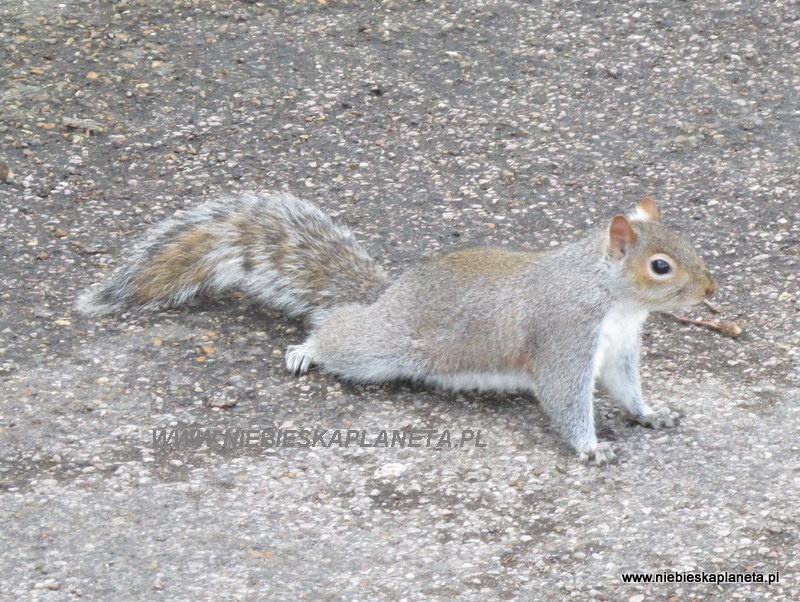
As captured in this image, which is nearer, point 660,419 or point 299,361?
point 660,419

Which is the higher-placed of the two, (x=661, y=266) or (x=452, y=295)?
(x=661, y=266)

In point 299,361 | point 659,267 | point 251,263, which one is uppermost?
point 659,267

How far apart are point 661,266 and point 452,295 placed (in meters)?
0.82

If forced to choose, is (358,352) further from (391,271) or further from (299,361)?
(391,271)

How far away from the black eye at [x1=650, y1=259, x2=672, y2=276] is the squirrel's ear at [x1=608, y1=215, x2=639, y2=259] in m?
0.10

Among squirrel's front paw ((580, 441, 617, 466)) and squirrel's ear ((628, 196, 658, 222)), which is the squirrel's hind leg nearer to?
squirrel's front paw ((580, 441, 617, 466))

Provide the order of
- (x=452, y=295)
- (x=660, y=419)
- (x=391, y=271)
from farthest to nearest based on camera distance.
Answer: (x=391, y=271), (x=452, y=295), (x=660, y=419)

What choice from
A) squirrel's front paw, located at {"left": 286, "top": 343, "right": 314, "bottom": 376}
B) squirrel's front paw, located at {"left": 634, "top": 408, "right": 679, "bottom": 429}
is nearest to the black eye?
squirrel's front paw, located at {"left": 634, "top": 408, "right": 679, "bottom": 429}

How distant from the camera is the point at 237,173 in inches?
225

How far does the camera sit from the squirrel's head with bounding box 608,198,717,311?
3.82m

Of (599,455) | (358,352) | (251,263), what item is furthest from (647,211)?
(251,263)

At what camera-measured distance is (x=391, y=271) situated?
5.01m

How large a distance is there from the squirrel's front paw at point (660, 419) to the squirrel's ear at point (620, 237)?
0.60 metres

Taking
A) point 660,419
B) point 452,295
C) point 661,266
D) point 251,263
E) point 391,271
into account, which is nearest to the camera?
point 661,266
